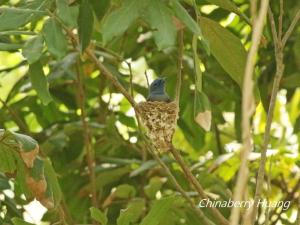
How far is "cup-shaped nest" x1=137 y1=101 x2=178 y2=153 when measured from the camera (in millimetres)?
1963

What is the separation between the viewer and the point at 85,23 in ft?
6.15

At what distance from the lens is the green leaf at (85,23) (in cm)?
187

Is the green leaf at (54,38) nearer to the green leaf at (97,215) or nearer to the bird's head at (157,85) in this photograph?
the green leaf at (97,215)

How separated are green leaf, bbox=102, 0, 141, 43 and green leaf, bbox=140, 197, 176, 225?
54cm

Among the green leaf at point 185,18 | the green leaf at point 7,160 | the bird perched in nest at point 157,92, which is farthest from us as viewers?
the bird perched in nest at point 157,92

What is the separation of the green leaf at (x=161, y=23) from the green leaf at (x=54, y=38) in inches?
9.0

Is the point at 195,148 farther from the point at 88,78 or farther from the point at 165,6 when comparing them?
the point at 165,6

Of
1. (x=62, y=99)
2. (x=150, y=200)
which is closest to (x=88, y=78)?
(x=62, y=99)

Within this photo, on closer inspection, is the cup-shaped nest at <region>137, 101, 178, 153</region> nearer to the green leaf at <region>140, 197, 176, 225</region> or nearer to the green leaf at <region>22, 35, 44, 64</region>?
the green leaf at <region>140, 197, 176, 225</region>

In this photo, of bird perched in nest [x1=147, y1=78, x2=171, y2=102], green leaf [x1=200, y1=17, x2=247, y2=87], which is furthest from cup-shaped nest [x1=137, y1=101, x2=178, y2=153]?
green leaf [x1=200, y1=17, x2=247, y2=87]

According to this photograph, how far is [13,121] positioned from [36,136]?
10 centimetres

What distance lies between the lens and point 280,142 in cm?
297

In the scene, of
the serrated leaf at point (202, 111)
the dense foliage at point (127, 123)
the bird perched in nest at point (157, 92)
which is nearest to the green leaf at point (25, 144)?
the dense foliage at point (127, 123)

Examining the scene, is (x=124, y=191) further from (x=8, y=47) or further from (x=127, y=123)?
(x=8, y=47)
